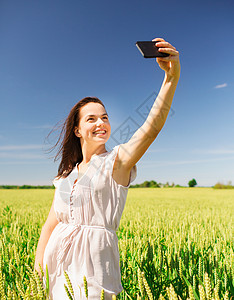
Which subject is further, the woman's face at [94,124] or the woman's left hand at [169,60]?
the woman's face at [94,124]

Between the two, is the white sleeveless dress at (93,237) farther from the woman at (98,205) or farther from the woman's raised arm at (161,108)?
the woman's raised arm at (161,108)

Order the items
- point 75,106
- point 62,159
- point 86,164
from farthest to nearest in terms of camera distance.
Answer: point 62,159, point 75,106, point 86,164

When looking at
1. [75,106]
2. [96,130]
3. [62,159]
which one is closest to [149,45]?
[96,130]

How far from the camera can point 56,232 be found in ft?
5.09

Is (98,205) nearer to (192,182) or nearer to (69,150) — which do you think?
(69,150)

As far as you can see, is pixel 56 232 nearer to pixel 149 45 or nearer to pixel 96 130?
pixel 96 130

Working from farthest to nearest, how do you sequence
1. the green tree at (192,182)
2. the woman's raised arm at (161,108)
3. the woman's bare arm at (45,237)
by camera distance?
the green tree at (192,182) → the woman's bare arm at (45,237) → the woman's raised arm at (161,108)

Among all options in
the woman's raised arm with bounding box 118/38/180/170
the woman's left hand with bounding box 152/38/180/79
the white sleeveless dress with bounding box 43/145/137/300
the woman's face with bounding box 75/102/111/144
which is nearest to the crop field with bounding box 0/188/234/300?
the white sleeveless dress with bounding box 43/145/137/300

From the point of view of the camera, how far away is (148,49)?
111 centimetres

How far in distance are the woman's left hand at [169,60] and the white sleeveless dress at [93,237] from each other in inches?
18.9

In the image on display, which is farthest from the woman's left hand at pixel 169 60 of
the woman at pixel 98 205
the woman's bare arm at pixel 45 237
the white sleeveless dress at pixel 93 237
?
the woman's bare arm at pixel 45 237

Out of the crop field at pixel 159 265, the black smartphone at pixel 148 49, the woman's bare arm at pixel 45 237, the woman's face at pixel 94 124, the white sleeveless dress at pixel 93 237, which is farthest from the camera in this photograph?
the woman's bare arm at pixel 45 237

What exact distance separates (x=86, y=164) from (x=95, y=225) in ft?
1.39

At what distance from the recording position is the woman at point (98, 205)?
1.23m
